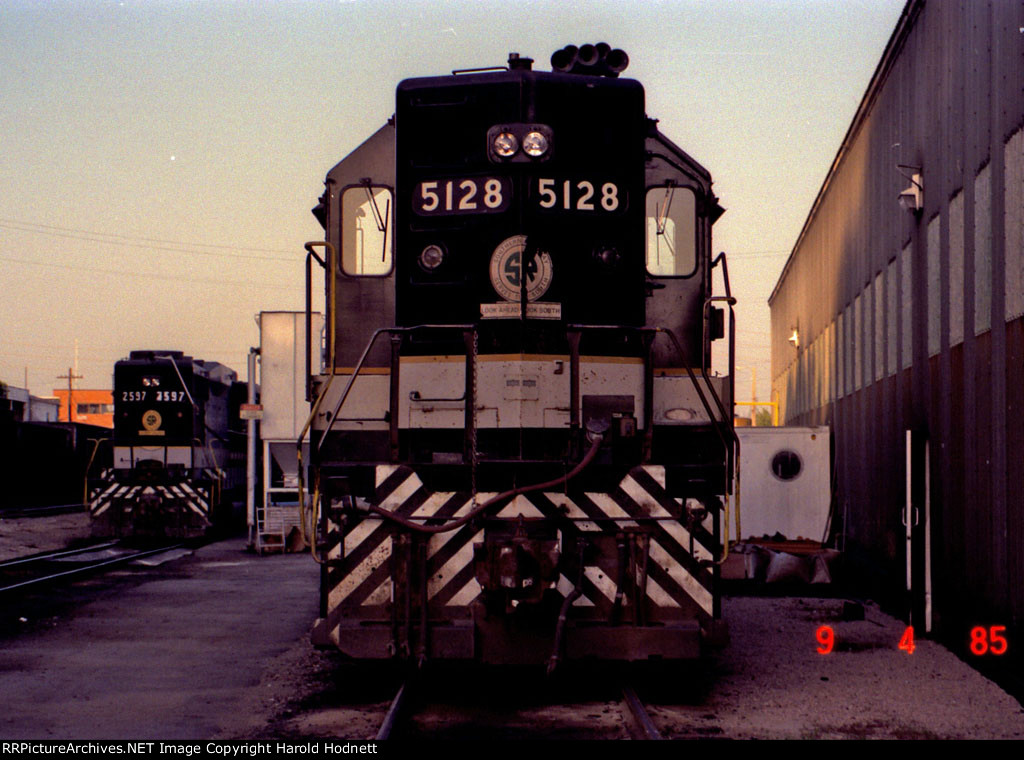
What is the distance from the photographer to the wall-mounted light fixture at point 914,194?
11.5m

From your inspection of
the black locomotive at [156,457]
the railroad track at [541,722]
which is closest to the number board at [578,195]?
the railroad track at [541,722]

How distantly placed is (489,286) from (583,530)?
1.66m

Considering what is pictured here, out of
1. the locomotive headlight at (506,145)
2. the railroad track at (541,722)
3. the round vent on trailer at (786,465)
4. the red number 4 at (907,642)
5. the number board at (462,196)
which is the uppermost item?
the locomotive headlight at (506,145)

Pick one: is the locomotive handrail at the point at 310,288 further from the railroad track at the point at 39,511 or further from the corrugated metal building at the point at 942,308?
the railroad track at the point at 39,511

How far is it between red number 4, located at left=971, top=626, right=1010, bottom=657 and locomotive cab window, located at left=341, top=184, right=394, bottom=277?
5167 mm

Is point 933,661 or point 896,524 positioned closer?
point 933,661

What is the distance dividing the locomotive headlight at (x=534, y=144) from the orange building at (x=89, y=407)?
246ft

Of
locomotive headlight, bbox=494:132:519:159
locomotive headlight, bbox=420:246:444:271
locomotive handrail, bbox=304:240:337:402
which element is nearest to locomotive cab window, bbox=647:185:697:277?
locomotive headlight, bbox=494:132:519:159

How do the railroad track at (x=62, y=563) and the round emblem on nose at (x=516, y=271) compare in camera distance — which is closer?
the round emblem on nose at (x=516, y=271)

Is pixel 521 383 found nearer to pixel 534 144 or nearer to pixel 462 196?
pixel 462 196

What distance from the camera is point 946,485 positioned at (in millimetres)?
10562

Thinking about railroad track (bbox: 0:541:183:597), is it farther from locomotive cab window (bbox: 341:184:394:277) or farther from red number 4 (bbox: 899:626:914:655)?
red number 4 (bbox: 899:626:914:655)

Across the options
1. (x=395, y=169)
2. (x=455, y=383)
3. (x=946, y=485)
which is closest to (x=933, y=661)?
(x=946, y=485)

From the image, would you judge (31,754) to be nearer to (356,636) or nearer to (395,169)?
(356,636)
